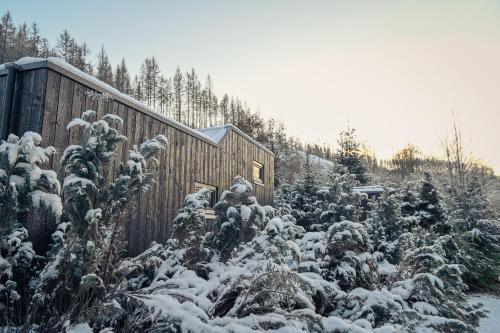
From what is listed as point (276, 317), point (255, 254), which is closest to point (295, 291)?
point (276, 317)

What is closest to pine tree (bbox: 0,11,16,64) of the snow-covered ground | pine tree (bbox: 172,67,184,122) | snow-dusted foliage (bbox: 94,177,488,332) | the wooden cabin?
pine tree (bbox: 172,67,184,122)

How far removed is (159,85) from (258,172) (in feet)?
103

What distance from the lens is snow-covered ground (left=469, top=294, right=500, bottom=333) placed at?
17.3 ft

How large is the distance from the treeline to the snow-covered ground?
2129cm

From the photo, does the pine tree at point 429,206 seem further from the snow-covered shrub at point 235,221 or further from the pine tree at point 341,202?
the snow-covered shrub at point 235,221

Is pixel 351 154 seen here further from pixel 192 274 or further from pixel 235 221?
pixel 192 274

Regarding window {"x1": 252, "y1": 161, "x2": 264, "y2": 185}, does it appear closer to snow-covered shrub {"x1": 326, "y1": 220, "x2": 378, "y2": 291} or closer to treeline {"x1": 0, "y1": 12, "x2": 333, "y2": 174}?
snow-covered shrub {"x1": 326, "y1": 220, "x2": 378, "y2": 291}

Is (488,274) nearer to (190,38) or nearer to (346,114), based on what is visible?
(190,38)

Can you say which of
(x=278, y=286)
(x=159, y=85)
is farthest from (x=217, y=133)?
(x=159, y=85)

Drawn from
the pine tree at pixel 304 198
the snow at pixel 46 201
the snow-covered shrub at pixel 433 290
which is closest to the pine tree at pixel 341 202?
the snow-covered shrub at pixel 433 290

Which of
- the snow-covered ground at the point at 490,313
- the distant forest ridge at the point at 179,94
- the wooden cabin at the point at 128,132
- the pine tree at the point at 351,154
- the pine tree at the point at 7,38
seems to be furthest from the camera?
the distant forest ridge at the point at 179,94

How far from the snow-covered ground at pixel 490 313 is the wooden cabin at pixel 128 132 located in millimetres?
5469

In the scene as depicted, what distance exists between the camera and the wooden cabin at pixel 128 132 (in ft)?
12.4

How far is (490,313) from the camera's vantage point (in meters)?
6.35
